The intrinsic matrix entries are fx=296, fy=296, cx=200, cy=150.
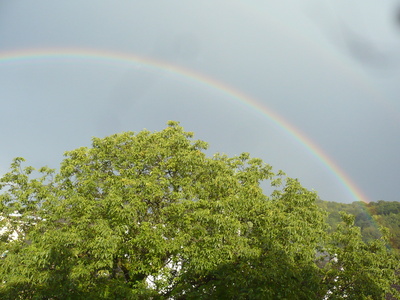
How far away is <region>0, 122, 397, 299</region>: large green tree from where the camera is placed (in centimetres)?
1118

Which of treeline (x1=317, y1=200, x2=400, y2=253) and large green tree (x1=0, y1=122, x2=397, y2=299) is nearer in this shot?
large green tree (x1=0, y1=122, x2=397, y2=299)

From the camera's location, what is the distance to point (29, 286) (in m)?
12.1

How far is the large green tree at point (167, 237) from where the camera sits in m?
11.2

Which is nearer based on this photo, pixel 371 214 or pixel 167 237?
pixel 167 237

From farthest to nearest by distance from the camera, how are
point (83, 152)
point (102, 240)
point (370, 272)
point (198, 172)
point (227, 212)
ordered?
point (83, 152), point (198, 172), point (370, 272), point (227, 212), point (102, 240)

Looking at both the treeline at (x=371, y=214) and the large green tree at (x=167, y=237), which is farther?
the treeline at (x=371, y=214)

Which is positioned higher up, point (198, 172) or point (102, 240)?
point (198, 172)

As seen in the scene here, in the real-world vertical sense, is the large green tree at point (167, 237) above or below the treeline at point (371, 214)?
below

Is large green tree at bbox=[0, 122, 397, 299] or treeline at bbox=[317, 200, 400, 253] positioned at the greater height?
treeline at bbox=[317, 200, 400, 253]

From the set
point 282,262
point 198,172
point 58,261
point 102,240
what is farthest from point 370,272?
point 58,261

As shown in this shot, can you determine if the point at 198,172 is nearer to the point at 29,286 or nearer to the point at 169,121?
the point at 169,121

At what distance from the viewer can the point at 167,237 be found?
1252 centimetres

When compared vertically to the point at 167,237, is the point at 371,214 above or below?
above

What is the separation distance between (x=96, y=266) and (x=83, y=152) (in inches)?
298
